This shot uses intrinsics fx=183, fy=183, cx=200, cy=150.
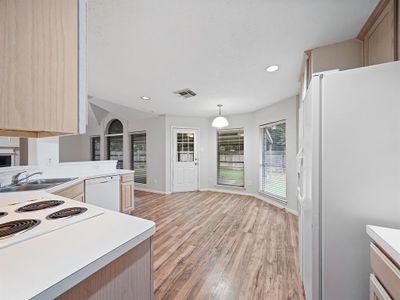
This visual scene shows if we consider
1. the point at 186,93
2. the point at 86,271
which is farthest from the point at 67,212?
the point at 186,93

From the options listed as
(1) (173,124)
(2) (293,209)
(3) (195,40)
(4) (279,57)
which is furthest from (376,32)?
(1) (173,124)

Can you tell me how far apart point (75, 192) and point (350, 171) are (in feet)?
9.57

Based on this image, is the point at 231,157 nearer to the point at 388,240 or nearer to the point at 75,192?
the point at 75,192

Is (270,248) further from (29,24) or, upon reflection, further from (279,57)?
(29,24)

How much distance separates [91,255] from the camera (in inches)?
24.3

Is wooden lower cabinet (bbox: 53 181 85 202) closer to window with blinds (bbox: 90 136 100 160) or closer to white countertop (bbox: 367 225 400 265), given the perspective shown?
white countertop (bbox: 367 225 400 265)

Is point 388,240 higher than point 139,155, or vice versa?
point 139,155

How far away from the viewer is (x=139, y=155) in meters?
5.97

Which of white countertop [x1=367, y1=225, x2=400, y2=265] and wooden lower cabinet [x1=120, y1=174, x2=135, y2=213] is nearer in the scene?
white countertop [x1=367, y1=225, x2=400, y2=265]

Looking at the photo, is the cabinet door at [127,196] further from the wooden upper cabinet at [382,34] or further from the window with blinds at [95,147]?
the window with blinds at [95,147]

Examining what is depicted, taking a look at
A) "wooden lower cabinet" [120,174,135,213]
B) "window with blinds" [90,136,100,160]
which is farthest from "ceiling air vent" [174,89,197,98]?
"window with blinds" [90,136,100,160]

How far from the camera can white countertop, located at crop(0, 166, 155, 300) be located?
0.48 m

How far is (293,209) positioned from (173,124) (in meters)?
3.69

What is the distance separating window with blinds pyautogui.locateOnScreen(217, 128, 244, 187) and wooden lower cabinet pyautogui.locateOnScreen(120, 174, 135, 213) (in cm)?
280
